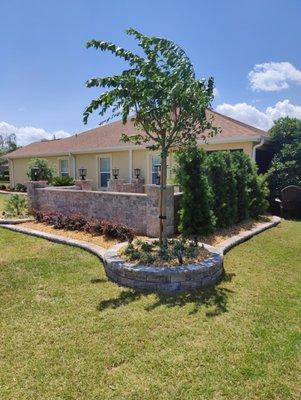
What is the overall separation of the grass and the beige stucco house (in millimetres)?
7379

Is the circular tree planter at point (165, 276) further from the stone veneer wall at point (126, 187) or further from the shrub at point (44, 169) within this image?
the shrub at point (44, 169)

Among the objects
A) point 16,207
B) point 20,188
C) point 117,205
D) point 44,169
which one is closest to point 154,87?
point 117,205

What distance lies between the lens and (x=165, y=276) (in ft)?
15.9

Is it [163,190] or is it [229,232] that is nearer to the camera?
[163,190]

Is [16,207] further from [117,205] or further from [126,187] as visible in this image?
[117,205]

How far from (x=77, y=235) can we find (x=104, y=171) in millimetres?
10412

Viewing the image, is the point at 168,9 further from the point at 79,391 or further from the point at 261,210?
the point at 79,391

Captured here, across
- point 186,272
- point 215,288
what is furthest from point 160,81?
point 215,288

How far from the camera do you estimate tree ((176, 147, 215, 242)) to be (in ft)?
23.9

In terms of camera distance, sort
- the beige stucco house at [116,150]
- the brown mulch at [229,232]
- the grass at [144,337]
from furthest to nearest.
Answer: the beige stucco house at [116,150], the brown mulch at [229,232], the grass at [144,337]

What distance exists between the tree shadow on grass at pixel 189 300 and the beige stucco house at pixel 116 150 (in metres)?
7.75

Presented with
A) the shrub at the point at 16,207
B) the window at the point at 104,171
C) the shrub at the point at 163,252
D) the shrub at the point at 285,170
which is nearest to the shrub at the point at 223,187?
the shrub at the point at 163,252

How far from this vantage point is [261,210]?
10391mm

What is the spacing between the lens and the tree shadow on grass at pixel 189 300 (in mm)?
4289
